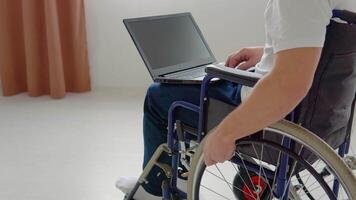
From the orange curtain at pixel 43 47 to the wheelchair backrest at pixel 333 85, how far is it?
1.90 metres

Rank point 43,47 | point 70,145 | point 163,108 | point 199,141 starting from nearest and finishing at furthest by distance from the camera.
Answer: point 199,141 < point 163,108 < point 70,145 < point 43,47

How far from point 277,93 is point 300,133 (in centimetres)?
11

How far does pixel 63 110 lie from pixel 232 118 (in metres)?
1.80

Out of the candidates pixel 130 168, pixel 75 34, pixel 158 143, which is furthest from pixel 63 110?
pixel 158 143

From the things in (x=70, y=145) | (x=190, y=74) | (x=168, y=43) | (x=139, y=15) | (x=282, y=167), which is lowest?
(x=70, y=145)

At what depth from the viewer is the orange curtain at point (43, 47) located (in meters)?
2.50

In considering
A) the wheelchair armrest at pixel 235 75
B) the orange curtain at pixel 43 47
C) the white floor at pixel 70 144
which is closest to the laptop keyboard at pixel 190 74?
the wheelchair armrest at pixel 235 75

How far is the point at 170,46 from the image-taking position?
1504 millimetres

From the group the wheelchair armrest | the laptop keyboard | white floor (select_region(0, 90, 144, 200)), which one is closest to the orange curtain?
white floor (select_region(0, 90, 144, 200))

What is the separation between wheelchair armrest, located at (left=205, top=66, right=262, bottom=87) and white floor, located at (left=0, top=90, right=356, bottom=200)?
88cm

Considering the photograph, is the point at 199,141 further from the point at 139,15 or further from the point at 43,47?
the point at 43,47

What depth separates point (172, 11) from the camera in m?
2.62

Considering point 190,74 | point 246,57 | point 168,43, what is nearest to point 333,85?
point 246,57

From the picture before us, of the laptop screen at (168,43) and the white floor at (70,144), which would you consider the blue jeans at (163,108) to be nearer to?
the laptop screen at (168,43)
